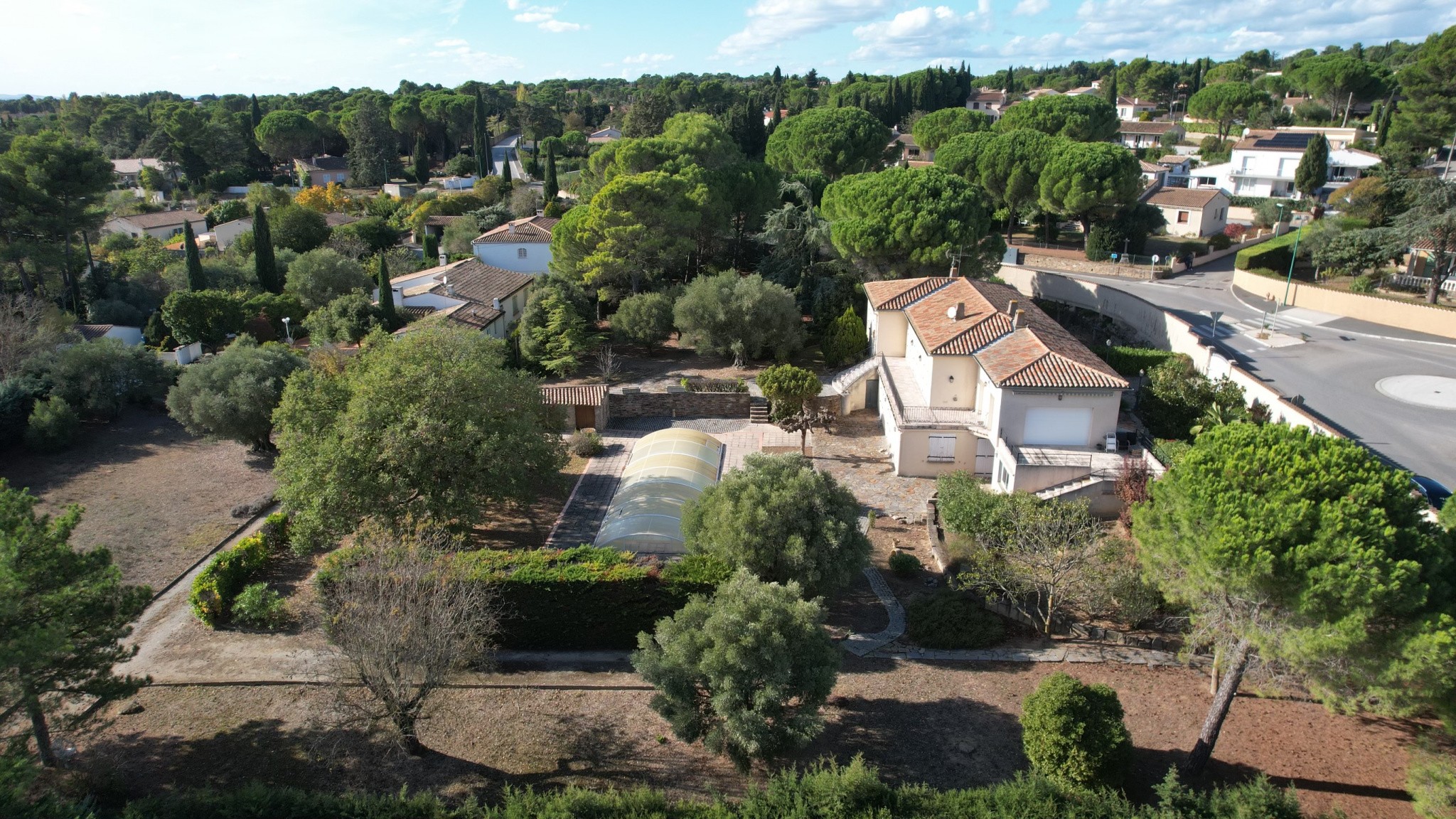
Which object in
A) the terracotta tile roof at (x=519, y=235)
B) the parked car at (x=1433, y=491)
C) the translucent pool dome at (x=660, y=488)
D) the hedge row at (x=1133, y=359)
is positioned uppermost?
the terracotta tile roof at (x=519, y=235)

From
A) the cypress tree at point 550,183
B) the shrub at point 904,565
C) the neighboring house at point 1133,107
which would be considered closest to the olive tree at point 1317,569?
the shrub at point 904,565

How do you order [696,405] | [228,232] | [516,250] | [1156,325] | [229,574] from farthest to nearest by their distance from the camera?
[228,232] → [516,250] → [1156,325] → [696,405] → [229,574]

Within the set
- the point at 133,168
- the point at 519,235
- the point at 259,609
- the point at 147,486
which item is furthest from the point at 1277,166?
the point at 133,168

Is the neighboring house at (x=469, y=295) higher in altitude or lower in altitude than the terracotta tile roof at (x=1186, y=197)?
lower

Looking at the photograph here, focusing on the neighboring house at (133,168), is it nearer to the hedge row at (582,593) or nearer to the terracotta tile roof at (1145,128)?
the hedge row at (582,593)

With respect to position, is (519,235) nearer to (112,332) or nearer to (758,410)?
(112,332)

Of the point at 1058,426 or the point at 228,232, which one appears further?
the point at 228,232

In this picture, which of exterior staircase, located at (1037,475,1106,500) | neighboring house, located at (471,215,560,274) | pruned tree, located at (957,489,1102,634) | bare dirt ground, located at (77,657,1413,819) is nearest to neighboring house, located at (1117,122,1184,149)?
neighboring house, located at (471,215,560,274)
